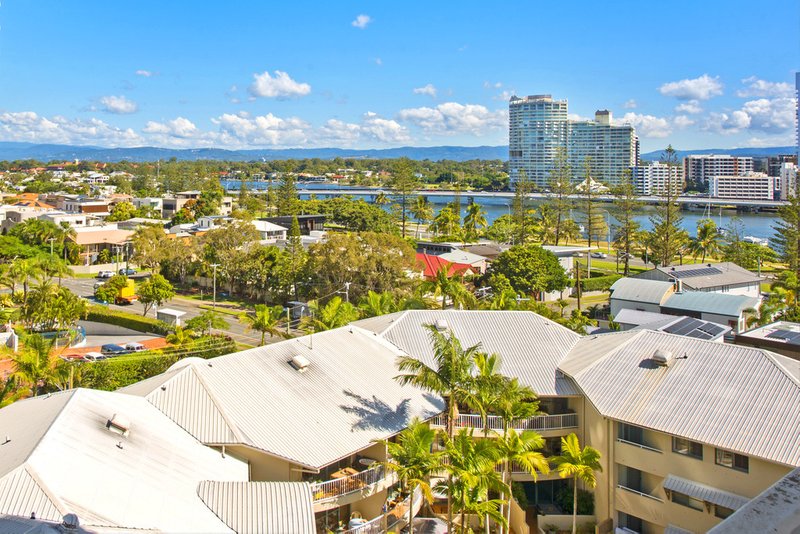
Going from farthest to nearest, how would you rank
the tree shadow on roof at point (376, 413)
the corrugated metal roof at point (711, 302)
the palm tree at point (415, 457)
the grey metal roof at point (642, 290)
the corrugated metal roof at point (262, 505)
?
the grey metal roof at point (642, 290), the corrugated metal roof at point (711, 302), the tree shadow on roof at point (376, 413), the palm tree at point (415, 457), the corrugated metal roof at point (262, 505)

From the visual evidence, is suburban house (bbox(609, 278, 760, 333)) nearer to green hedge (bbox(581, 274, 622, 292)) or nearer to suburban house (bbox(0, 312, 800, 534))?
green hedge (bbox(581, 274, 622, 292))

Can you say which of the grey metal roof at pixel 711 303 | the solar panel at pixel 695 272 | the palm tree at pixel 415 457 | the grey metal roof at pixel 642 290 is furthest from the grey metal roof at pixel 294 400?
the solar panel at pixel 695 272

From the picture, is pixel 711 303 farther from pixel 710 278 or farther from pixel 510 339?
pixel 510 339

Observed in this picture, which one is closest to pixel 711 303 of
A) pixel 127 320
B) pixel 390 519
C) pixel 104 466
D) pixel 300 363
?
pixel 300 363

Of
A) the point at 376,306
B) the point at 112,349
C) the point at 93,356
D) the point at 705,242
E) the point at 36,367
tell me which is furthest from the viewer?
the point at 705,242

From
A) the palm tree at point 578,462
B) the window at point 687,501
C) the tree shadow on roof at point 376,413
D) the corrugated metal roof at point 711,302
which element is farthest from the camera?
the corrugated metal roof at point 711,302

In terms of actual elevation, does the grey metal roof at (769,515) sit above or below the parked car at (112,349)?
above

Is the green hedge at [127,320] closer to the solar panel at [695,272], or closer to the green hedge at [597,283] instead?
the solar panel at [695,272]
